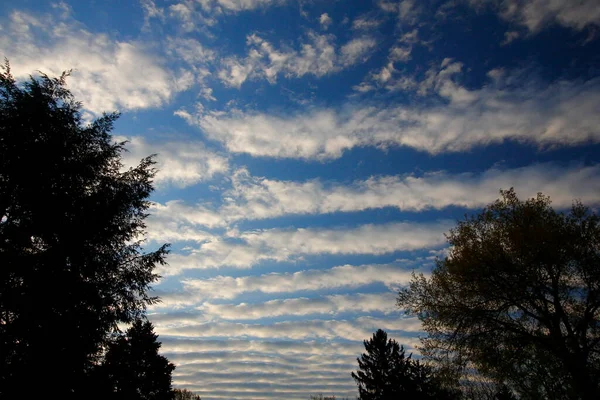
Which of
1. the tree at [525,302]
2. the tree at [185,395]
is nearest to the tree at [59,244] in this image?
the tree at [525,302]

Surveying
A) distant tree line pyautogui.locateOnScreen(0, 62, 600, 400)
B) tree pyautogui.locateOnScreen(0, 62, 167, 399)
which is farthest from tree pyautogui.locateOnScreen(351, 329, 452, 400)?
tree pyautogui.locateOnScreen(0, 62, 167, 399)

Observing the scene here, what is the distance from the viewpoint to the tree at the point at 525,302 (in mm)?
14422

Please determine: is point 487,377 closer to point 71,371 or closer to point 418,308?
point 418,308

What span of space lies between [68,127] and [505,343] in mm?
21221

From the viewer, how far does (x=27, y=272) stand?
11.9 m

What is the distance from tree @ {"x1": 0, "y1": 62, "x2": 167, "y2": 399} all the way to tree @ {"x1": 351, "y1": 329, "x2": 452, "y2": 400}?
32002 mm

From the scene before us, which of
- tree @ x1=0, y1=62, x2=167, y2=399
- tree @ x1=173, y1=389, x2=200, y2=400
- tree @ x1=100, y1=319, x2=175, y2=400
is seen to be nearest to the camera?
tree @ x1=0, y1=62, x2=167, y2=399

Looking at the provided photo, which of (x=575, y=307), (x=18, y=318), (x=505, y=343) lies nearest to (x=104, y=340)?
(x=18, y=318)

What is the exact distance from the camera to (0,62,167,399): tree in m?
11.8

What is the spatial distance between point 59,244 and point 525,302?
1894 centimetres

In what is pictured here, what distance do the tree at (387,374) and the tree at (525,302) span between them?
863 inches

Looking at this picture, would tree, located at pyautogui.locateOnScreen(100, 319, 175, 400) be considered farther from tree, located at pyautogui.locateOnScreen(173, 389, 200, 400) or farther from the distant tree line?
tree, located at pyautogui.locateOnScreen(173, 389, 200, 400)

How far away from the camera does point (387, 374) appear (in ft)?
131

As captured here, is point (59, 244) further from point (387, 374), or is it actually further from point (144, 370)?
point (387, 374)
